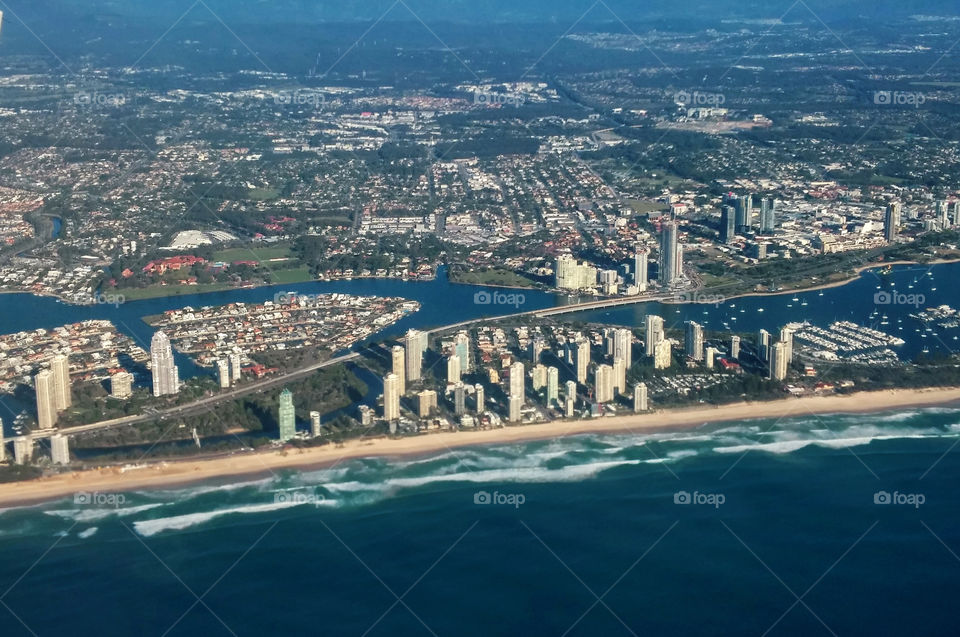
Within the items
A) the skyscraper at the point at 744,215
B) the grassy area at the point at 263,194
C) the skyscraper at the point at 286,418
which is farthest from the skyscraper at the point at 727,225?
the skyscraper at the point at 286,418

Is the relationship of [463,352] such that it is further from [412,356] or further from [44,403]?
[44,403]

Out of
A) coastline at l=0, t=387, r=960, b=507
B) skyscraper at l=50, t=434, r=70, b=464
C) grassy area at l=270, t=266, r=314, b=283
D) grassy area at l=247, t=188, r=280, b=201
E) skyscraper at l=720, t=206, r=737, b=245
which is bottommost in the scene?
coastline at l=0, t=387, r=960, b=507

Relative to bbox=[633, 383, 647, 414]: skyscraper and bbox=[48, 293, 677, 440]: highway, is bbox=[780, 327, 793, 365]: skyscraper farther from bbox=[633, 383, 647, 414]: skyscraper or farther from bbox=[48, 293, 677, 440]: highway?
bbox=[48, 293, 677, 440]: highway

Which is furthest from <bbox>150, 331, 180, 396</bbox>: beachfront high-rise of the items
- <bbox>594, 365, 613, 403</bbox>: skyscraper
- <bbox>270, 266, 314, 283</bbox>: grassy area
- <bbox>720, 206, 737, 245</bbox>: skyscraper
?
<bbox>720, 206, 737, 245</bbox>: skyscraper

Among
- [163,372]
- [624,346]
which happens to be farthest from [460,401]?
[163,372]

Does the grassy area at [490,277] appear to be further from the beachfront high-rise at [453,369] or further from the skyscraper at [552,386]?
the skyscraper at [552,386]

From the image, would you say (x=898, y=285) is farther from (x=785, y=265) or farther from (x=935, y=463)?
(x=935, y=463)

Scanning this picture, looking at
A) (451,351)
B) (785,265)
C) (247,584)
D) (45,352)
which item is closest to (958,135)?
A: (785,265)
